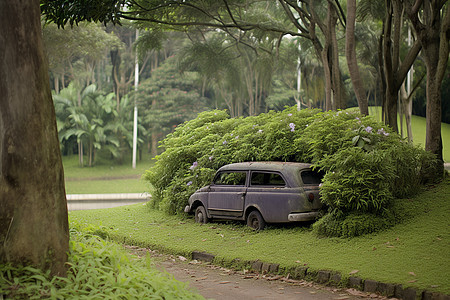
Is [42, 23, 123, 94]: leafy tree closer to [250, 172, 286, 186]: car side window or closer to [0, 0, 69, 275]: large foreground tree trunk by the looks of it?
[250, 172, 286, 186]: car side window

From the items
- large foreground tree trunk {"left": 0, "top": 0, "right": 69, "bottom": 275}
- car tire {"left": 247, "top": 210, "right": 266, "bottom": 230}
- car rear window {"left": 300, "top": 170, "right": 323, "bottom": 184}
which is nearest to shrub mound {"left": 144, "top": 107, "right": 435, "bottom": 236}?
car rear window {"left": 300, "top": 170, "right": 323, "bottom": 184}

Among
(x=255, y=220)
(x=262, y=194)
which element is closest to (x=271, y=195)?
(x=262, y=194)

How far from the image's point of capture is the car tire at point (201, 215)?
12.4 metres

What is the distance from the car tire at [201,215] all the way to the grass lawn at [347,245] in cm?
21

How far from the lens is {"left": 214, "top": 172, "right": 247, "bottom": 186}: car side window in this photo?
1198 cm

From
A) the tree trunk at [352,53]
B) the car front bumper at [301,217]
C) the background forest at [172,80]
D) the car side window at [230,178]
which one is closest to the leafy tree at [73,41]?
the background forest at [172,80]

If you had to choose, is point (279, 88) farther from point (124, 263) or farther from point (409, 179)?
point (124, 263)

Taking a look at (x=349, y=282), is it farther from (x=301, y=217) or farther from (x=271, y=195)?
(x=271, y=195)

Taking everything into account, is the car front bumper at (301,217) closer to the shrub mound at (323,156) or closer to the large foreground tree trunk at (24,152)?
the shrub mound at (323,156)

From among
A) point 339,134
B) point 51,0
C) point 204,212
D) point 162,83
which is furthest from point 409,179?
point 162,83

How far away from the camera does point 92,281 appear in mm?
5402

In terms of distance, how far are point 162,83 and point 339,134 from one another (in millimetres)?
33942

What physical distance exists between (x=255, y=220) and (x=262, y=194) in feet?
2.43

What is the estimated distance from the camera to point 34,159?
549 centimetres
